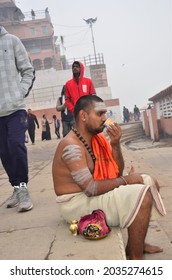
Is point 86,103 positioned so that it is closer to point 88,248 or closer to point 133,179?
point 133,179

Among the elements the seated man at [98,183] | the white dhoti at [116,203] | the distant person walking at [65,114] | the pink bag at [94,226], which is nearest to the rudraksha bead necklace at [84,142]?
the seated man at [98,183]

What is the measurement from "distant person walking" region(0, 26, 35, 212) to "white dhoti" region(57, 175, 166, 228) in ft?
2.09

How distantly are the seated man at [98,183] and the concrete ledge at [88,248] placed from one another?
0.12 metres

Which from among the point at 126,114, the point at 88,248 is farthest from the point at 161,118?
the point at 88,248

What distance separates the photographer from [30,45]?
35.5 metres

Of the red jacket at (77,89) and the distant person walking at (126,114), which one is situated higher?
the red jacket at (77,89)

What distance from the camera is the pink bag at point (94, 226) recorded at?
5.87 feet

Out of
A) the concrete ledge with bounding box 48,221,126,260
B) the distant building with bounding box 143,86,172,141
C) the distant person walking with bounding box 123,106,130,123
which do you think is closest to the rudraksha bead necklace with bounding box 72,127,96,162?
the concrete ledge with bounding box 48,221,126,260

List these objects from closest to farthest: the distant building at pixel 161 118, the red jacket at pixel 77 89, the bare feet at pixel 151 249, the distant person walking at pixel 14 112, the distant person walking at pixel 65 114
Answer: the bare feet at pixel 151 249 → the distant person walking at pixel 14 112 → the red jacket at pixel 77 89 → the distant person walking at pixel 65 114 → the distant building at pixel 161 118

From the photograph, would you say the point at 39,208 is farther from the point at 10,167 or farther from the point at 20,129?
the point at 20,129

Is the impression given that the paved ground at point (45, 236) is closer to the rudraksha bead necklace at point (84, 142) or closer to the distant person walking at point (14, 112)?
the distant person walking at point (14, 112)

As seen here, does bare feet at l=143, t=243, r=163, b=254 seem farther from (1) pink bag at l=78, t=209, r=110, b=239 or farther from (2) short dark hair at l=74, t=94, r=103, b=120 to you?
(2) short dark hair at l=74, t=94, r=103, b=120

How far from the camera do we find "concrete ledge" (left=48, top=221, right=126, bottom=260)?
1588mm
